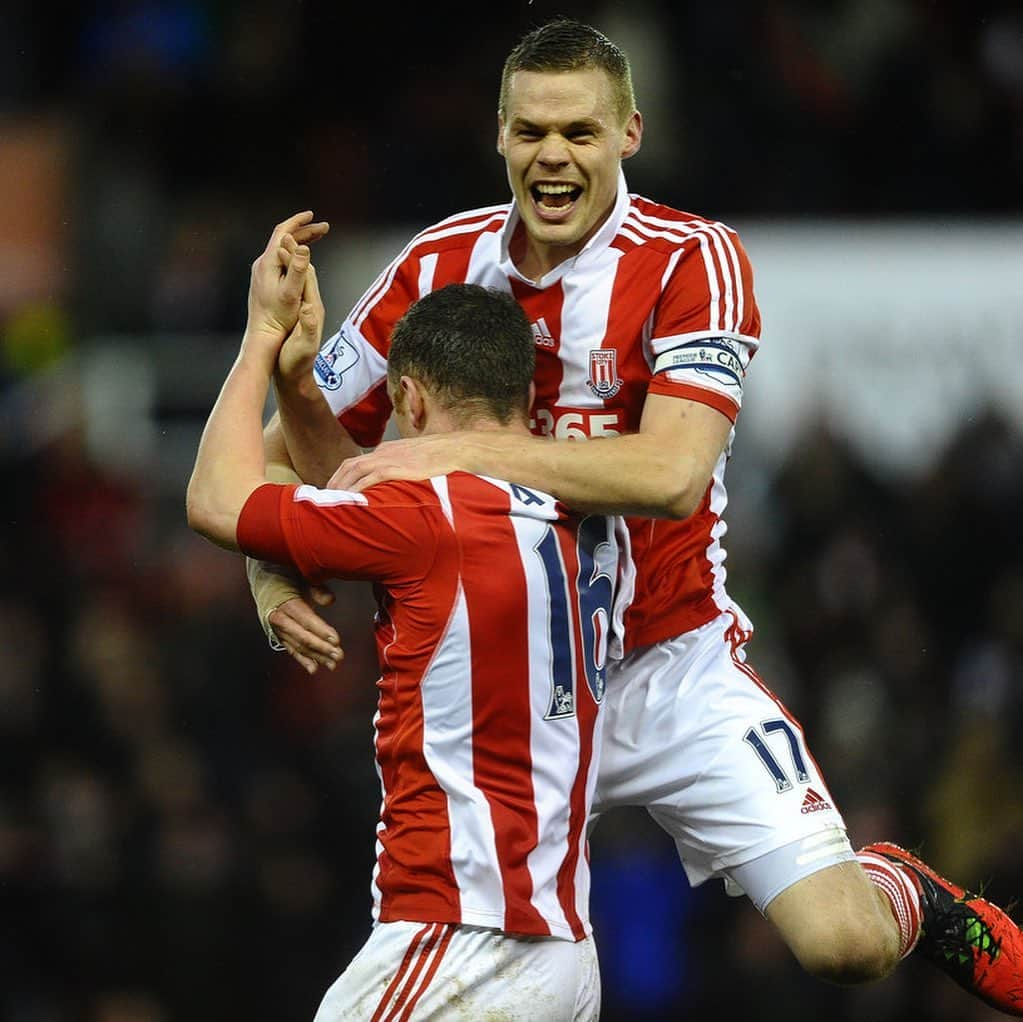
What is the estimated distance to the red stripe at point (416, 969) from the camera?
13.9ft

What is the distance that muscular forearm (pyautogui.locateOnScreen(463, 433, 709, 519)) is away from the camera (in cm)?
440

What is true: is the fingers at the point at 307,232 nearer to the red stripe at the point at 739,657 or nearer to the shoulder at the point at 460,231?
the shoulder at the point at 460,231

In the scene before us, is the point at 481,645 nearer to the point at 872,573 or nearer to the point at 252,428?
the point at 252,428

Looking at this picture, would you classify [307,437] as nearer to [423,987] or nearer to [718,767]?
[718,767]

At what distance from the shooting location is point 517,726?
14.2 feet

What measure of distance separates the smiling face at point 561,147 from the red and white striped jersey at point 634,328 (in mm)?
142

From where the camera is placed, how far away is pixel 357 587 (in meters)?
10.5

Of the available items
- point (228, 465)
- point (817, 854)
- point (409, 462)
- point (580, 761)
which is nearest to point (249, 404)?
point (228, 465)

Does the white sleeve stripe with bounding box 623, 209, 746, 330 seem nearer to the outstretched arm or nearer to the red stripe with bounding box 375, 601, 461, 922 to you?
the outstretched arm

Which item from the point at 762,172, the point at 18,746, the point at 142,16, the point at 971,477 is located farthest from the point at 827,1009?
the point at 142,16

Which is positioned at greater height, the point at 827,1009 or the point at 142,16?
the point at 142,16

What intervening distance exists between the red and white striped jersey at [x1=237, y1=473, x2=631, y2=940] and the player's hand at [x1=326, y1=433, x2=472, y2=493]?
0.10 feet

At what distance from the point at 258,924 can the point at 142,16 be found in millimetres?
6813

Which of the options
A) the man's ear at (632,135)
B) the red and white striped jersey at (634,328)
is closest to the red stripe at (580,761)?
the red and white striped jersey at (634,328)
